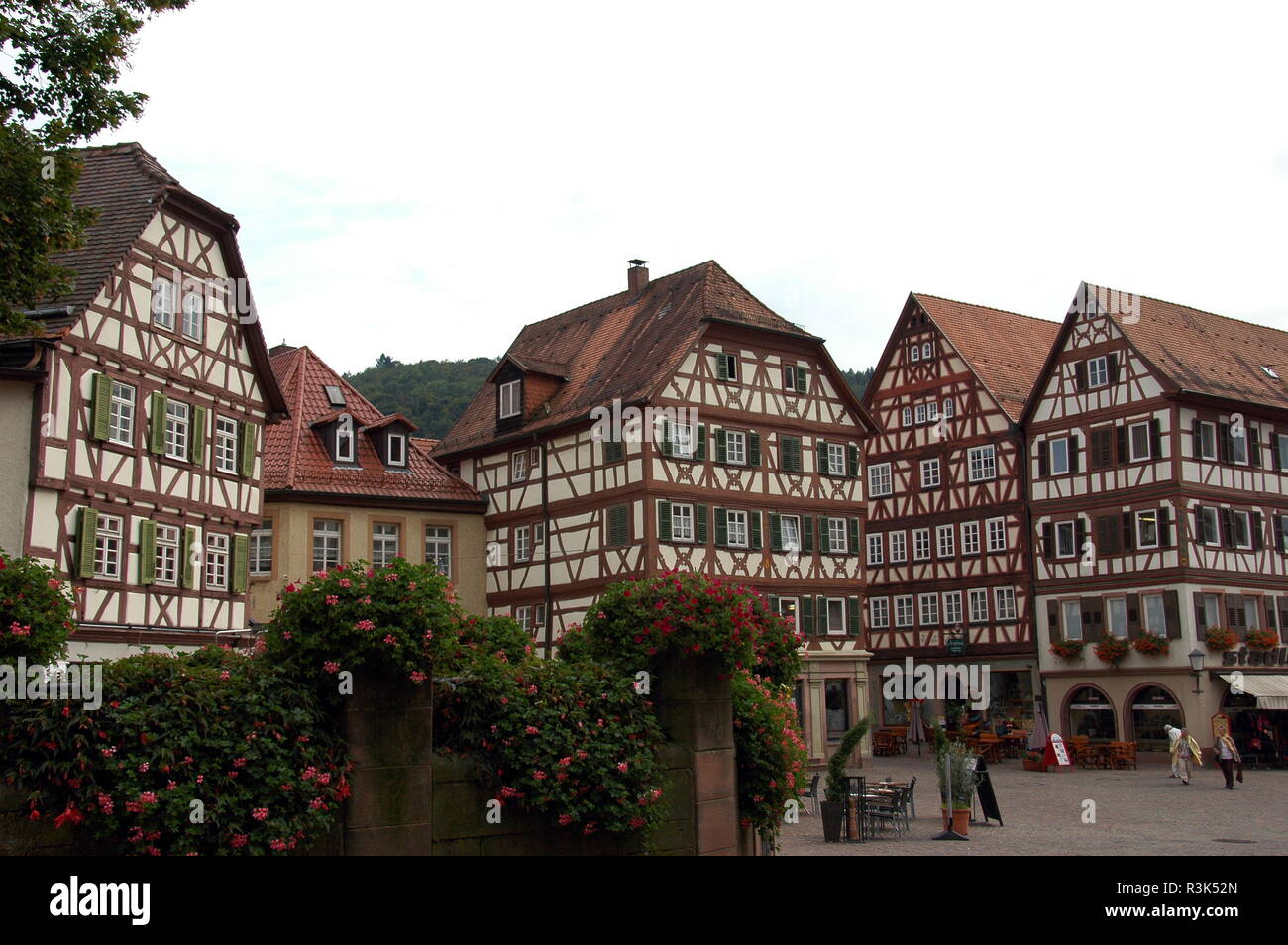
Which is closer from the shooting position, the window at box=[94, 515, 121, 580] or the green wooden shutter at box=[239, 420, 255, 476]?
the window at box=[94, 515, 121, 580]

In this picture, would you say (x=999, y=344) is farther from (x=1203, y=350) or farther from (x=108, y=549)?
(x=108, y=549)

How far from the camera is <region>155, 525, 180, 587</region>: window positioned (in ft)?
79.2

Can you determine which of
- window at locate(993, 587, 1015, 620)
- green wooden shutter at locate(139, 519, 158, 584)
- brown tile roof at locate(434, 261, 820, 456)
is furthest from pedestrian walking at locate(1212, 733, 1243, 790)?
green wooden shutter at locate(139, 519, 158, 584)

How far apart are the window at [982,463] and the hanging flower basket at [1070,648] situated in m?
5.76

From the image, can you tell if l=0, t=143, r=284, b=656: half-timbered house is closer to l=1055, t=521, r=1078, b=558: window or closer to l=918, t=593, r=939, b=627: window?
l=1055, t=521, r=1078, b=558: window

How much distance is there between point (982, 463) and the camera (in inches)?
1706

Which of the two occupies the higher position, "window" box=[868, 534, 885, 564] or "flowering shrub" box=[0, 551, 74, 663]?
"window" box=[868, 534, 885, 564]

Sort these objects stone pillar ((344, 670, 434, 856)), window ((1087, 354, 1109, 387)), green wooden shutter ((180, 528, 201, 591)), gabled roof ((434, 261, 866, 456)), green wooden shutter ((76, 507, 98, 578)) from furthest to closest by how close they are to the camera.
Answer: window ((1087, 354, 1109, 387)) < gabled roof ((434, 261, 866, 456)) < green wooden shutter ((180, 528, 201, 591)) < green wooden shutter ((76, 507, 98, 578)) < stone pillar ((344, 670, 434, 856))

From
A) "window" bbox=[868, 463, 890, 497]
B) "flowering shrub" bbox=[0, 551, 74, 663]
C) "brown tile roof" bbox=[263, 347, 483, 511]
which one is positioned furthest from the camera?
"window" bbox=[868, 463, 890, 497]

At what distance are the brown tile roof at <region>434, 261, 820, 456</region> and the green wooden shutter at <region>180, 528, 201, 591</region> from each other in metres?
12.3

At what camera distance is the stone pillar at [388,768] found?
391 inches

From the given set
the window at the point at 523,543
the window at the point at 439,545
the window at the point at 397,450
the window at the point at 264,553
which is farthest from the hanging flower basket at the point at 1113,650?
the window at the point at 264,553
